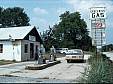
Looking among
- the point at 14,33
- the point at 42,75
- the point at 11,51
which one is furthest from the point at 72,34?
the point at 42,75

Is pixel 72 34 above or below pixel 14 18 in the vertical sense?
below

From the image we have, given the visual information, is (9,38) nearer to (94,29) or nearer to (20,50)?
(20,50)

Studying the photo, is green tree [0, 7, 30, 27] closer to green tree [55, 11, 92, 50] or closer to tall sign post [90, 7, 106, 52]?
green tree [55, 11, 92, 50]

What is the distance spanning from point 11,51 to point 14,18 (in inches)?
2525

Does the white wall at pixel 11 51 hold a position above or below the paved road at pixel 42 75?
above

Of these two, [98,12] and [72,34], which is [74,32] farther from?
[98,12]

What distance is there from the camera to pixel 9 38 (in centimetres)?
3997

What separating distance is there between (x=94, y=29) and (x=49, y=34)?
88.3m

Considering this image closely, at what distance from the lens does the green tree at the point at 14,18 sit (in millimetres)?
102938

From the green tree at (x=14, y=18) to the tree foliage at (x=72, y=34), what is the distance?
990 centimetres

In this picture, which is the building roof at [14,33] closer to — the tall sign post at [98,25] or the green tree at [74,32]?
the tall sign post at [98,25]

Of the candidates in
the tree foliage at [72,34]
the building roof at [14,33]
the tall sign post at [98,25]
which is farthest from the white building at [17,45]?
the tree foliage at [72,34]

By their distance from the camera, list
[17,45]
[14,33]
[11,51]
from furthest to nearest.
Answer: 1. [14,33]
2. [11,51]
3. [17,45]

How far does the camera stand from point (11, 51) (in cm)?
4006
